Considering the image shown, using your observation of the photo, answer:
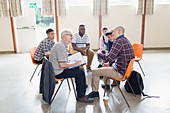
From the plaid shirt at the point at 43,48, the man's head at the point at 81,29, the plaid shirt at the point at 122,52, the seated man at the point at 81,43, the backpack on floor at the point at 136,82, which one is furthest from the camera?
the seated man at the point at 81,43

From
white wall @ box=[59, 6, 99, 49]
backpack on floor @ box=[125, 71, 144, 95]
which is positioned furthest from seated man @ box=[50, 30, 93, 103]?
white wall @ box=[59, 6, 99, 49]

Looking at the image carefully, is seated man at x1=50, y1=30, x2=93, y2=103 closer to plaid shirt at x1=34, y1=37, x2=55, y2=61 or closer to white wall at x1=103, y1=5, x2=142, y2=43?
plaid shirt at x1=34, y1=37, x2=55, y2=61

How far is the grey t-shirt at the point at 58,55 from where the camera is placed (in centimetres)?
226

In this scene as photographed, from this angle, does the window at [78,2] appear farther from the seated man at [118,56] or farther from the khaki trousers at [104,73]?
the khaki trousers at [104,73]

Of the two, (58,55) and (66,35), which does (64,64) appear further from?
(66,35)

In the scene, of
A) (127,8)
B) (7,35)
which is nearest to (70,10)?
(127,8)

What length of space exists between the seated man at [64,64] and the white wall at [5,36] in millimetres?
5264

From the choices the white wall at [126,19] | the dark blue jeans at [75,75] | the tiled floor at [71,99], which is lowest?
the tiled floor at [71,99]

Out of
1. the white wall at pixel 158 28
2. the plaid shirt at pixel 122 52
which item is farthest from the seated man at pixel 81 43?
the white wall at pixel 158 28

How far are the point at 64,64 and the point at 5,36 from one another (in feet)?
18.1

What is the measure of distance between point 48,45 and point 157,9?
5.38m

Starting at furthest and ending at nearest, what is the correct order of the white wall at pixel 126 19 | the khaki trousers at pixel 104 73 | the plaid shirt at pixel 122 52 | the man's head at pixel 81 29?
the white wall at pixel 126 19 → the man's head at pixel 81 29 → the khaki trousers at pixel 104 73 → the plaid shirt at pixel 122 52

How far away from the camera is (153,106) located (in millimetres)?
2316

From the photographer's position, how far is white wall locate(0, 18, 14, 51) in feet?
21.6
